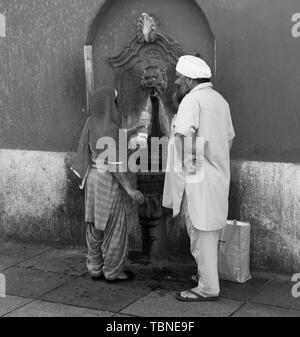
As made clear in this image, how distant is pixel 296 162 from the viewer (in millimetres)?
5359

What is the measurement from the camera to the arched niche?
18.9ft

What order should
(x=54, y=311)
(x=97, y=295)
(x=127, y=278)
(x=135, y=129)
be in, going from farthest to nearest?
(x=135, y=129) < (x=127, y=278) < (x=97, y=295) < (x=54, y=311)

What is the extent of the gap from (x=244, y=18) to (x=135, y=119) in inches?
56.7

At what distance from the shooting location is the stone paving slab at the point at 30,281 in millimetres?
5336

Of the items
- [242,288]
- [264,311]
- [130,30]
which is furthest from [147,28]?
[264,311]

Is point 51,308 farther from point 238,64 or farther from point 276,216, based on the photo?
point 238,64

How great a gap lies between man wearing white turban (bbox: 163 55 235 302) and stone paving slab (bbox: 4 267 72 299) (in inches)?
46.4

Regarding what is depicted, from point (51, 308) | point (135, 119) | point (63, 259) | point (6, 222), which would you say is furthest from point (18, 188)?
point (51, 308)

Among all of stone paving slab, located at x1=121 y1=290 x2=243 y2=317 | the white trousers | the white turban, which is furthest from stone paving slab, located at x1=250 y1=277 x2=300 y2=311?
the white turban

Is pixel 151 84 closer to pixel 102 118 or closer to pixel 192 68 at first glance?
pixel 102 118

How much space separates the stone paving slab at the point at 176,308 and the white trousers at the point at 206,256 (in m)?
0.12

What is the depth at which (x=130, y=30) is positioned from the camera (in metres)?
6.09

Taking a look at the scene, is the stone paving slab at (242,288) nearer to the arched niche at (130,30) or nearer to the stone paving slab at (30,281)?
the stone paving slab at (30,281)

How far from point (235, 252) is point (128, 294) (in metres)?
0.96
